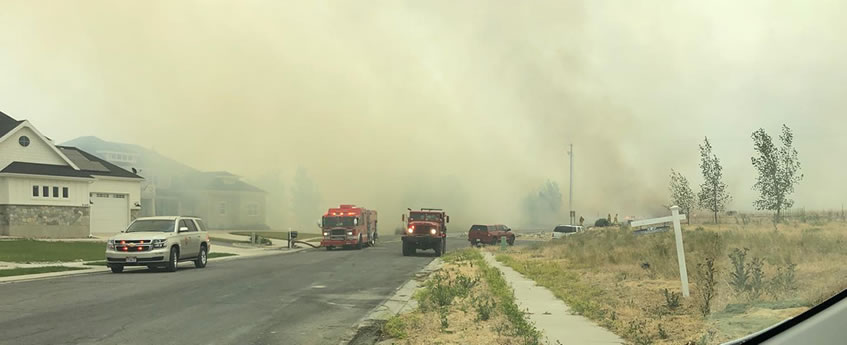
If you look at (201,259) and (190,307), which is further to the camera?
(201,259)

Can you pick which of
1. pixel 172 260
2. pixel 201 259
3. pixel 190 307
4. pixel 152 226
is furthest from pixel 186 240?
pixel 190 307

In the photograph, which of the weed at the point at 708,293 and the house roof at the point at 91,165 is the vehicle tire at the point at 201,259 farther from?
the house roof at the point at 91,165

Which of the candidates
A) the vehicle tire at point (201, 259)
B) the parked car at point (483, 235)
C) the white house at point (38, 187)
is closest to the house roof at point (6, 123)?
the white house at point (38, 187)

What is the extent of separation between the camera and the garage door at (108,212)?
48.3 m

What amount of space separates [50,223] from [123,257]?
81.6 feet

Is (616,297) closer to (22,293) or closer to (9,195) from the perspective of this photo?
(22,293)

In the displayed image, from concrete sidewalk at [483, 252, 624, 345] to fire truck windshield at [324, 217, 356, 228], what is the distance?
27.6 m

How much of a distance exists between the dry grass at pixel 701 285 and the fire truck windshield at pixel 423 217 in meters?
12.5

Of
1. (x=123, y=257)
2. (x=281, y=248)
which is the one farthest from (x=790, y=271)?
(x=281, y=248)

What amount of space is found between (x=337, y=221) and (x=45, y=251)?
16362 mm

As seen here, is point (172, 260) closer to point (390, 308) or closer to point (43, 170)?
point (390, 308)

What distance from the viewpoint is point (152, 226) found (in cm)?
2188

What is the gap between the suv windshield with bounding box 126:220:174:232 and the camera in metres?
21.7

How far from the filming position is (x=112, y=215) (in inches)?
1956
